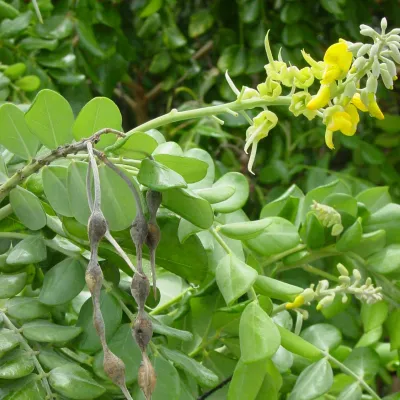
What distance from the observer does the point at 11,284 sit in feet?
1.48

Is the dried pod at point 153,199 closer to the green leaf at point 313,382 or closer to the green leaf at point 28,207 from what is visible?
the green leaf at point 28,207

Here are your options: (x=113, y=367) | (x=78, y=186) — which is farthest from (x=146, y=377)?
(x=78, y=186)

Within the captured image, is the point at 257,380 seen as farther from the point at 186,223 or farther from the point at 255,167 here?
the point at 255,167

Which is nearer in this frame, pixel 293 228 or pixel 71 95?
pixel 293 228

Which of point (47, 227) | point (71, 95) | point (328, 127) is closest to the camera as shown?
point (328, 127)

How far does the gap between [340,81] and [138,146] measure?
0.11 meters

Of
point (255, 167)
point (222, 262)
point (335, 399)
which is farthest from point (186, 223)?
point (255, 167)

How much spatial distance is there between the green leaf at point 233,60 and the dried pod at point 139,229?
2.49 feet

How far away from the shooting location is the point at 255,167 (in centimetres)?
127

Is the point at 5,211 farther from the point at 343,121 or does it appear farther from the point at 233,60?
the point at 233,60

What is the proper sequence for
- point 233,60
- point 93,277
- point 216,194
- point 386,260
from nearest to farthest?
point 93,277 < point 216,194 < point 386,260 < point 233,60

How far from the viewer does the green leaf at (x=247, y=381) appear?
0.44 metres

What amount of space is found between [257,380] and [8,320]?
0.16 meters

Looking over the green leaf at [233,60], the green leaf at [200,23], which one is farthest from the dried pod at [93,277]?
the green leaf at [200,23]
